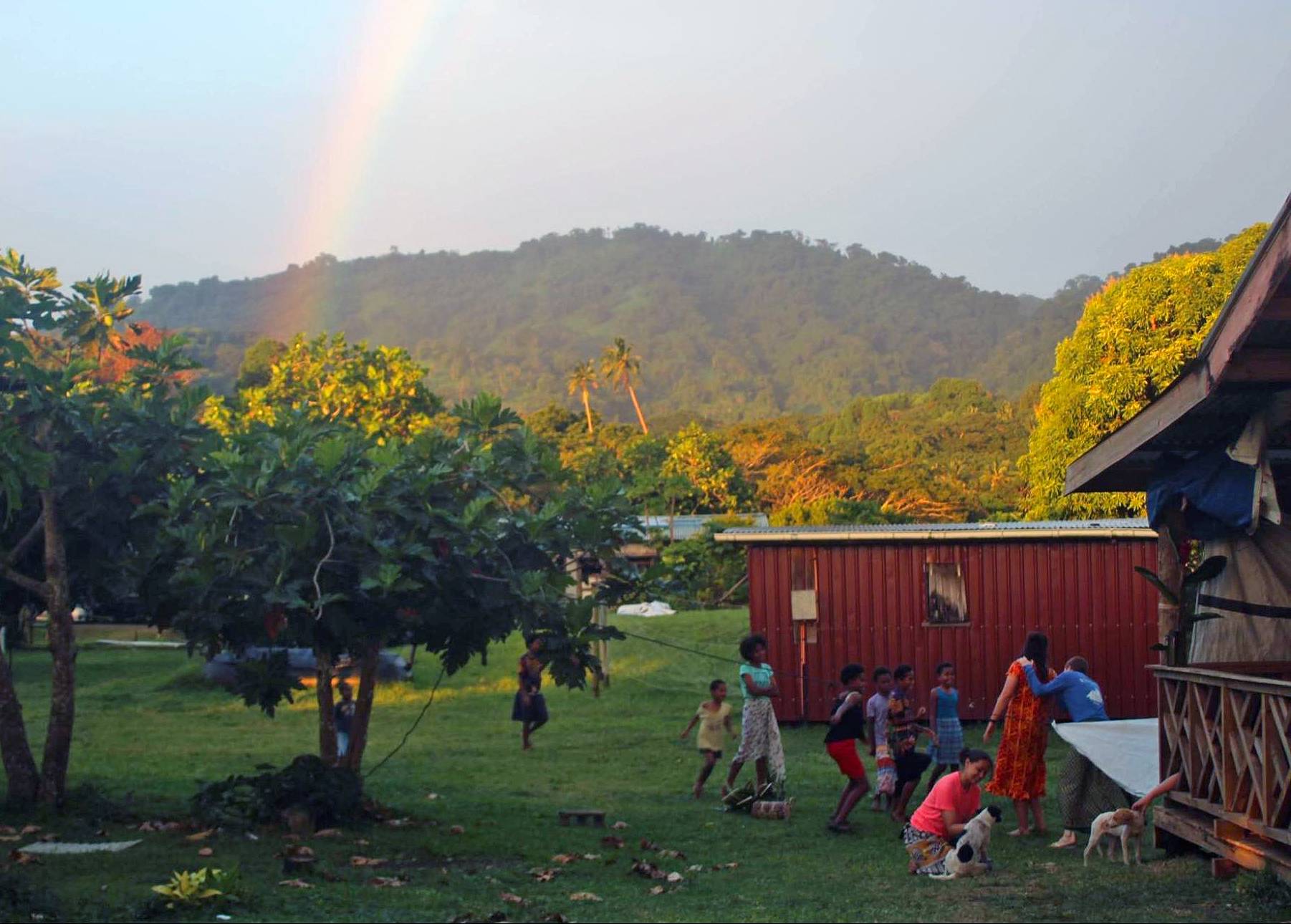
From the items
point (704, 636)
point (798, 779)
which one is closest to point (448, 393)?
point (704, 636)

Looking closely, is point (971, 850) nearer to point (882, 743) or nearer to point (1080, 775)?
point (1080, 775)

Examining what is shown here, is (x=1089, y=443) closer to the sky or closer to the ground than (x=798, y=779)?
closer to the sky

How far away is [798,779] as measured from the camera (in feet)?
48.9

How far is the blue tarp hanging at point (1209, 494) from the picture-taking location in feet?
27.8

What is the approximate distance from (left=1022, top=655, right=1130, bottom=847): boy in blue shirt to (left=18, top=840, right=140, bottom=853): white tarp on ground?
672 centimetres

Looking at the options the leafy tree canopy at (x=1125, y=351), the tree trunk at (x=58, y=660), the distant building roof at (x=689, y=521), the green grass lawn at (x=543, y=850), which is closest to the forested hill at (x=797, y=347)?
the distant building roof at (x=689, y=521)

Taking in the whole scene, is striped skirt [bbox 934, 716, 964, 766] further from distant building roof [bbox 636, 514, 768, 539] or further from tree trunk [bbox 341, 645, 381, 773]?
distant building roof [bbox 636, 514, 768, 539]

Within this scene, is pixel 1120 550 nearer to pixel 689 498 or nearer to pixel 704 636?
pixel 704 636

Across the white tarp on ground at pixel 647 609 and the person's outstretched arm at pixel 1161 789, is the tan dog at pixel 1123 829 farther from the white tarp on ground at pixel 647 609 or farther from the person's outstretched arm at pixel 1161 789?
the white tarp on ground at pixel 647 609

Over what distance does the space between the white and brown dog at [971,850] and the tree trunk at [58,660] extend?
707 centimetres

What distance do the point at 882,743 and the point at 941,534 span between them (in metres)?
8.48

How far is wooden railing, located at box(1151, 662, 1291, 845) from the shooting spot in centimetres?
717

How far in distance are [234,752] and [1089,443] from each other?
17.8m

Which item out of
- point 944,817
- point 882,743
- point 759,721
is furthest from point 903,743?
point 944,817
